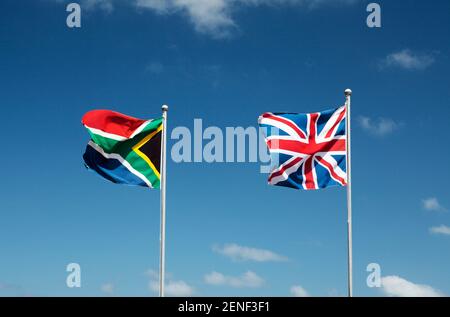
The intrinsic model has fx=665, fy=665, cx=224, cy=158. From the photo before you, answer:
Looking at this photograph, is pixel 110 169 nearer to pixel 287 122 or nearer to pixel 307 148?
pixel 287 122

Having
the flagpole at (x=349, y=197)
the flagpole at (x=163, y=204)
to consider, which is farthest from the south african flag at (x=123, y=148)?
the flagpole at (x=349, y=197)

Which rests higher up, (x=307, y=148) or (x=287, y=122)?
(x=287, y=122)

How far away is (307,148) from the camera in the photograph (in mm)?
26266

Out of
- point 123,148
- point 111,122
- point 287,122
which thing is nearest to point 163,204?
point 123,148

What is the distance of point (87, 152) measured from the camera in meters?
26.9

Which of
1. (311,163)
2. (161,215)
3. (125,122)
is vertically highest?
(125,122)

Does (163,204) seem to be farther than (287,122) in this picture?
No

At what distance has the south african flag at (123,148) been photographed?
26.7m

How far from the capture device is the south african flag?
26703 mm

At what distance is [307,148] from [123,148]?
7.41 m
